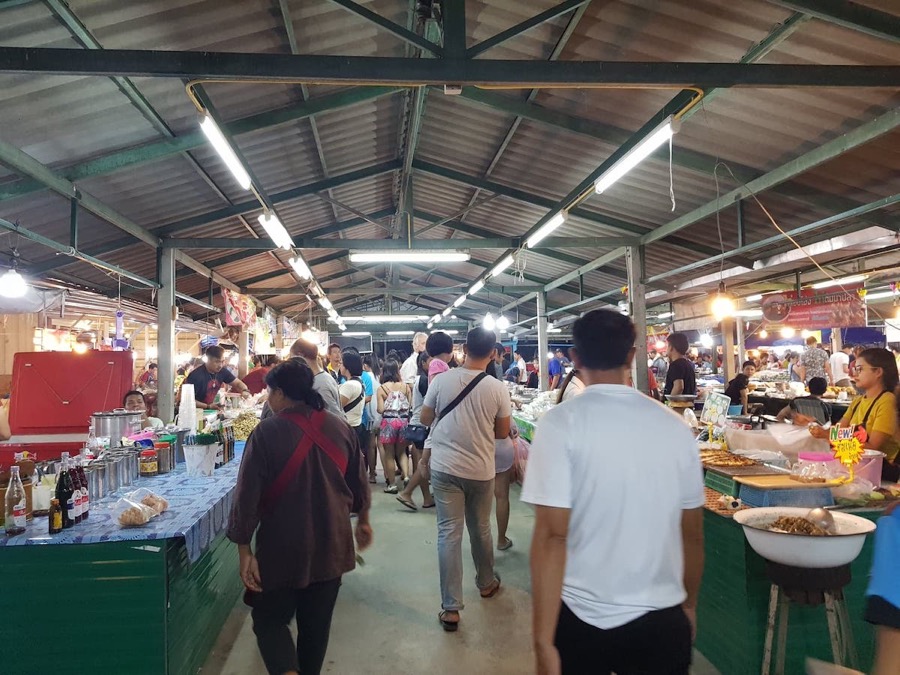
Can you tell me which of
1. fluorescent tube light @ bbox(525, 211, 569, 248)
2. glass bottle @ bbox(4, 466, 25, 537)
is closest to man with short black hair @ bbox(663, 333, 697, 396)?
fluorescent tube light @ bbox(525, 211, 569, 248)

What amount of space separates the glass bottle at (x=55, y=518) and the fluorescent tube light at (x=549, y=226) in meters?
5.38

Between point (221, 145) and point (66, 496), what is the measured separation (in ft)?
8.64

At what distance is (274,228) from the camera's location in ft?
21.7

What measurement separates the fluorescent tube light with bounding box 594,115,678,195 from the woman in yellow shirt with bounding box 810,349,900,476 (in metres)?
2.03

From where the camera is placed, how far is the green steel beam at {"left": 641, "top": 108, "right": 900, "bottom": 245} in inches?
170

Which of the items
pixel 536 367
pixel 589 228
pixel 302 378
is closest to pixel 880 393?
pixel 302 378

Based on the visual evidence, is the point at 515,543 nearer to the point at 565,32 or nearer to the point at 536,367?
the point at 565,32

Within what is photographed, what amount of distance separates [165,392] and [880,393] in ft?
25.4

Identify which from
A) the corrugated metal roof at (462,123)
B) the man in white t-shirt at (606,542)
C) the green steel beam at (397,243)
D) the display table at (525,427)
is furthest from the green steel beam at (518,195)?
the man in white t-shirt at (606,542)

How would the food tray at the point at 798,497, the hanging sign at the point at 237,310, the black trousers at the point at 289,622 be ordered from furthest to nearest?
1. the hanging sign at the point at 237,310
2. the food tray at the point at 798,497
3. the black trousers at the point at 289,622

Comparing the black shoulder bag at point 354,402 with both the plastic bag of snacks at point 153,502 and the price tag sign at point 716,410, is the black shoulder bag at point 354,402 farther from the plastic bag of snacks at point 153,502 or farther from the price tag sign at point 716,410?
the price tag sign at point 716,410

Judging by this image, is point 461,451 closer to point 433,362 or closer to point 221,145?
point 433,362

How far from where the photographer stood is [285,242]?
23.6ft

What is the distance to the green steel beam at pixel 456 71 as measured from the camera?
11.0 ft
